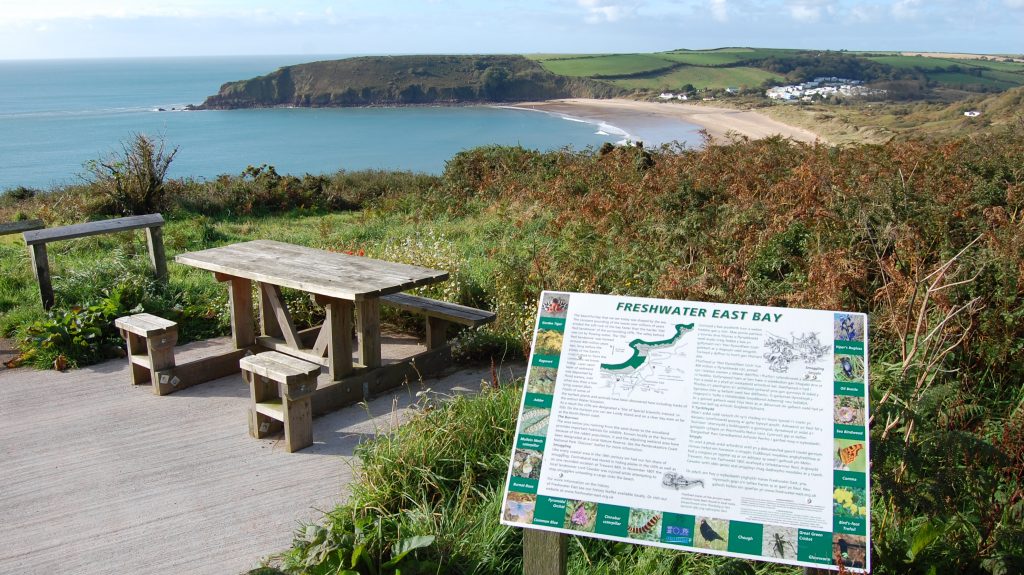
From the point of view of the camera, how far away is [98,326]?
687 cm

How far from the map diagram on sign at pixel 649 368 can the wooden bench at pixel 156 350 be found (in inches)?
168

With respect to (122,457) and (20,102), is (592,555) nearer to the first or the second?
(122,457)

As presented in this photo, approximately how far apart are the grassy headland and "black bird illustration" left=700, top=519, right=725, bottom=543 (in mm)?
633

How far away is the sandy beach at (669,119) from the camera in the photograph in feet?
125

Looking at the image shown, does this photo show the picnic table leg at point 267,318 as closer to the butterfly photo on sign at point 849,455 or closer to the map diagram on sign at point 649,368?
the map diagram on sign at point 649,368

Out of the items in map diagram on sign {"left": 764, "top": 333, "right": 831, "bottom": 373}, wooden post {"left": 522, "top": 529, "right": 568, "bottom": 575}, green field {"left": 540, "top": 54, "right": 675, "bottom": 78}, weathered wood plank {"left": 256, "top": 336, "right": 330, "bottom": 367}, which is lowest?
weathered wood plank {"left": 256, "top": 336, "right": 330, "bottom": 367}

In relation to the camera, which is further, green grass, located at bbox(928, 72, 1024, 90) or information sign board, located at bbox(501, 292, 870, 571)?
green grass, located at bbox(928, 72, 1024, 90)

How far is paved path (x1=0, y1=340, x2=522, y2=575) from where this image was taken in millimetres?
3869

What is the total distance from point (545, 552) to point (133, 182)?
42.1 feet

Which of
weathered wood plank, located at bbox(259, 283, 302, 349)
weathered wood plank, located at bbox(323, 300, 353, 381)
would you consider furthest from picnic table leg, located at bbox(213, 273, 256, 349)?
weathered wood plank, located at bbox(323, 300, 353, 381)

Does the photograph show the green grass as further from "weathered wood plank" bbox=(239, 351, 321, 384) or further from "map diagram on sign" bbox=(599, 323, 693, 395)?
"map diagram on sign" bbox=(599, 323, 693, 395)

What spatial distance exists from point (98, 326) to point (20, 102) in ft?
420

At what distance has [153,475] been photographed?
183 inches

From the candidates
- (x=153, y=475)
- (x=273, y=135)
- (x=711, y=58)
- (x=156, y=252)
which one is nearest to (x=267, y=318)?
(x=153, y=475)
